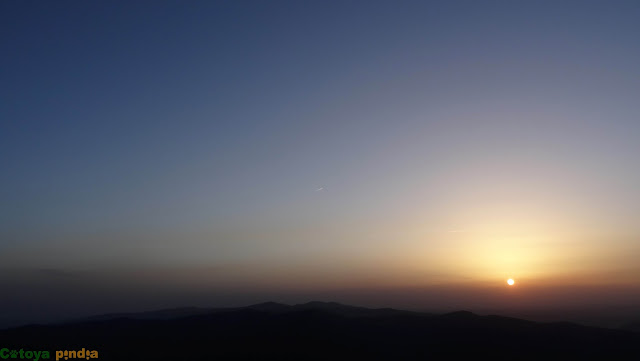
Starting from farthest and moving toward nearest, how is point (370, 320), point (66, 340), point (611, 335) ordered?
point (370, 320)
point (66, 340)
point (611, 335)

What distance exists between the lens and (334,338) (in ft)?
248

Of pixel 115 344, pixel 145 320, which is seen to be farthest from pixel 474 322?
pixel 145 320

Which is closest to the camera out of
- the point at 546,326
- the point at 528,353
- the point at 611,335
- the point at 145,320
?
the point at 528,353

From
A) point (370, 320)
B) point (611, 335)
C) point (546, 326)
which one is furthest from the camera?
point (370, 320)

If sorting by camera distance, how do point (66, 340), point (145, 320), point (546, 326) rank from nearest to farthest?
point (546, 326) → point (66, 340) → point (145, 320)

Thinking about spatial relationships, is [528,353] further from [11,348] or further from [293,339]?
[11,348]

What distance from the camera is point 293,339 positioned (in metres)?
75.4

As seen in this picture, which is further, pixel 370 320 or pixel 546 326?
pixel 370 320

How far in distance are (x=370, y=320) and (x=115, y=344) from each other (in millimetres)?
41275

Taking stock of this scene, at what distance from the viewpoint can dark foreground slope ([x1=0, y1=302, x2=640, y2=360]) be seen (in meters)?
67.1

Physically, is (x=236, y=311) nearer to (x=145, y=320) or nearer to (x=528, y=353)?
(x=145, y=320)

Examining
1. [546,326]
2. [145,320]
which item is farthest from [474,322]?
[145,320]

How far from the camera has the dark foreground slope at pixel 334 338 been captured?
6706cm

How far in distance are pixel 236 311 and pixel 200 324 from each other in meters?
10.4
